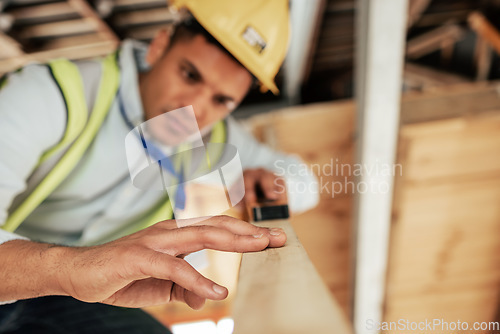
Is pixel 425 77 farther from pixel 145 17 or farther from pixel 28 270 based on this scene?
pixel 28 270

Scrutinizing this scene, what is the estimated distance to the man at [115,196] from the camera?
0.50 meters

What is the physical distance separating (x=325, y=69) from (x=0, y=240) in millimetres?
5622

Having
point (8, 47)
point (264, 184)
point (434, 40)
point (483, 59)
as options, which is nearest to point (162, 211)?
point (264, 184)

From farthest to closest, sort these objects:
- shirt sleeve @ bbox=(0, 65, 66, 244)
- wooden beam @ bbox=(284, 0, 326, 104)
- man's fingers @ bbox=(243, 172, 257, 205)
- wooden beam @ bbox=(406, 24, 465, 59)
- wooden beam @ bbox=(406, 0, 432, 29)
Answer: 1. wooden beam @ bbox=(406, 24, 465, 59)
2. wooden beam @ bbox=(406, 0, 432, 29)
3. wooden beam @ bbox=(284, 0, 326, 104)
4. man's fingers @ bbox=(243, 172, 257, 205)
5. shirt sleeve @ bbox=(0, 65, 66, 244)

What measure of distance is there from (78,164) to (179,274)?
2.66 ft

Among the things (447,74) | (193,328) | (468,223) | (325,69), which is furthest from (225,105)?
(325,69)

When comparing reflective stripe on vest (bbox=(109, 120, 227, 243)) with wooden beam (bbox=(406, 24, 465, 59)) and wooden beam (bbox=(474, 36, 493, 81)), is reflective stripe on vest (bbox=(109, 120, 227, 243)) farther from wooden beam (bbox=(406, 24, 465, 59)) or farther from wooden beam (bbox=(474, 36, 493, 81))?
wooden beam (bbox=(406, 24, 465, 59))

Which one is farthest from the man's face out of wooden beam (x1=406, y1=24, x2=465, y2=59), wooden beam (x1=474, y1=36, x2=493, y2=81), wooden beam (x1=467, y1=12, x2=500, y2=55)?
wooden beam (x1=406, y1=24, x2=465, y2=59)

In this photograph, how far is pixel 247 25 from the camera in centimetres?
119

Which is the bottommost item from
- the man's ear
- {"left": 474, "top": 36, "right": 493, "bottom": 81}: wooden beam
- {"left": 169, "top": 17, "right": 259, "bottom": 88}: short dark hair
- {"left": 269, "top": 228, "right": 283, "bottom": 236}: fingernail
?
{"left": 474, "top": 36, "right": 493, "bottom": 81}: wooden beam

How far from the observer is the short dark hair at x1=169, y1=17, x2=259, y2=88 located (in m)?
1.21

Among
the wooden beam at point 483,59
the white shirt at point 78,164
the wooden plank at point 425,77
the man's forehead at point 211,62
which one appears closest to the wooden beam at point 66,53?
the white shirt at point 78,164

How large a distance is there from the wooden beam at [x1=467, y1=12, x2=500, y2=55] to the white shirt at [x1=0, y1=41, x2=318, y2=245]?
2.86 metres

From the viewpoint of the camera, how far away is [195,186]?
64.7 inches
